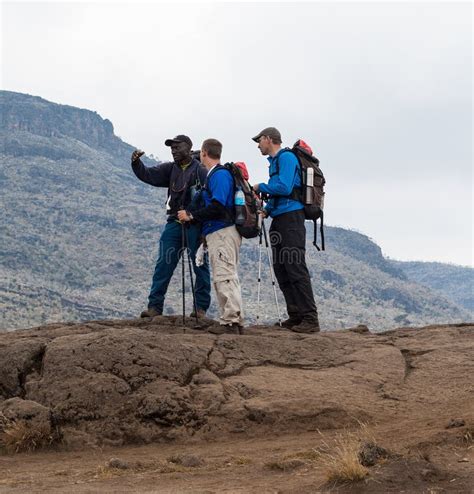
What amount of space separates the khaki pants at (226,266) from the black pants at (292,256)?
2.24ft

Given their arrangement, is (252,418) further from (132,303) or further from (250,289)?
(132,303)

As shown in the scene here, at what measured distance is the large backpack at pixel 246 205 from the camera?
8867mm

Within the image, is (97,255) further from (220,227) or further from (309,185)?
(220,227)

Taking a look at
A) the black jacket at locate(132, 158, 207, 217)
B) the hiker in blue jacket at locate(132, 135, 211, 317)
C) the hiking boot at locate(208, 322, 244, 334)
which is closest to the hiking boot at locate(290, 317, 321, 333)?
the hiking boot at locate(208, 322, 244, 334)

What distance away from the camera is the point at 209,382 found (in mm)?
8156

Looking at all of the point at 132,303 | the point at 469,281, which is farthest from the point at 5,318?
the point at 469,281

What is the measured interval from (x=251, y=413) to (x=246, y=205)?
2.28 metres

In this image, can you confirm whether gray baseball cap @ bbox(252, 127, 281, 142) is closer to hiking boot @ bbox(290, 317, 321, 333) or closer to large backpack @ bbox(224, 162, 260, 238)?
large backpack @ bbox(224, 162, 260, 238)

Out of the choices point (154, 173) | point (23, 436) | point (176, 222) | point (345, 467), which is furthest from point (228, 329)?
point (345, 467)

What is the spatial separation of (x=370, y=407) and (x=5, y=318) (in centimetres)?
7709

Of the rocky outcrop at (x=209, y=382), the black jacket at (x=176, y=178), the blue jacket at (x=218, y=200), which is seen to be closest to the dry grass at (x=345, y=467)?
the rocky outcrop at (x=209, y=382)

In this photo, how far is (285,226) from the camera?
9.54 meters

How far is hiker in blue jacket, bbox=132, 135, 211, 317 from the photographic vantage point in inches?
390

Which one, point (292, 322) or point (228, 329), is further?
point (292, 322)
